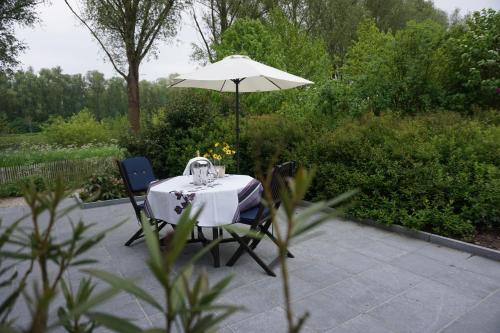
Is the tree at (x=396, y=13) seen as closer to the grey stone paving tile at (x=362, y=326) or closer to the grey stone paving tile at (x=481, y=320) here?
the grey stone paving tile at (x=481, y=320)

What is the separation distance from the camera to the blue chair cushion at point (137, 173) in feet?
14.9

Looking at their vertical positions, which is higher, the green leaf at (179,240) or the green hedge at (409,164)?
the green leaf at (179,240)

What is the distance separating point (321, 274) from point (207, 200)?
4.43 feet

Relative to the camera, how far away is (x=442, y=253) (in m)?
3.94

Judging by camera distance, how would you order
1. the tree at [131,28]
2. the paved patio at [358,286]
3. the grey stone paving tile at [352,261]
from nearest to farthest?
→ 1. the paved patio at [358,286]
2. the grey stone paving tile at [352,261]
3. the tree at [131,28]

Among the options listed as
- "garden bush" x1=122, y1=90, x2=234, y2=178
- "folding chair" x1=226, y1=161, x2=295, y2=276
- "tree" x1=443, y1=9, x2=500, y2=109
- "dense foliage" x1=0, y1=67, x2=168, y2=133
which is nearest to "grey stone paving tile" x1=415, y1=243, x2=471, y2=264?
"folding chair" x1=226, y1=161, x2=295, y2=276

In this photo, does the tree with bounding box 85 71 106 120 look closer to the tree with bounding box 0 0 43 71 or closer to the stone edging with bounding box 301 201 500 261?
the tree with bounding box 0 0 43 71

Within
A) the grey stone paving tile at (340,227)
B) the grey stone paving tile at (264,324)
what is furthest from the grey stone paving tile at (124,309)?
the grey stone paving tile at (340,227)

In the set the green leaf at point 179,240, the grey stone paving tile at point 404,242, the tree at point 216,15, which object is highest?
the tree at point 216,15

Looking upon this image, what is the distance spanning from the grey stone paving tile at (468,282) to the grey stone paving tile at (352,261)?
61cm

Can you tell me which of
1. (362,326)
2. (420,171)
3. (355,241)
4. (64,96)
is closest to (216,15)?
(420,171)

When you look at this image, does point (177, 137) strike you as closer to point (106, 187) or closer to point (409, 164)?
point (106, 187)

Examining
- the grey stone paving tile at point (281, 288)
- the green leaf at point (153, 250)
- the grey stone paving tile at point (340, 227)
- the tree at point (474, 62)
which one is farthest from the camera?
the tree at point (474, 62)

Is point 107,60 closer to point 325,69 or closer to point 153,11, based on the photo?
point 153,11
